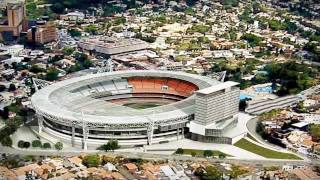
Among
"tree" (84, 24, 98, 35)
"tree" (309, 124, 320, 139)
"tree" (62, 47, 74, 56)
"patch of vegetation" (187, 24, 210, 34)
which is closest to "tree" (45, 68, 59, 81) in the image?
"tree" (62, 47, 74, 56)

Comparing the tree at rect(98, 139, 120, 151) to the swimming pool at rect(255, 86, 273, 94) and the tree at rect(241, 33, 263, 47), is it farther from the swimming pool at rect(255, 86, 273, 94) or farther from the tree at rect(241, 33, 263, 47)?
the tree at rect(241, 33, 263, 47)

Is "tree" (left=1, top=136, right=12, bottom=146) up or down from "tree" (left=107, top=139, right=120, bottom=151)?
down

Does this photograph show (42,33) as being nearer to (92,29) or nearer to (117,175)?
(92,29)

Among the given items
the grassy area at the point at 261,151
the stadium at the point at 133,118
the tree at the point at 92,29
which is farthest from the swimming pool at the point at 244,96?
the tree at the point at 92,29

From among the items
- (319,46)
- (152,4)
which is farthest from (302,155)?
(152,4)

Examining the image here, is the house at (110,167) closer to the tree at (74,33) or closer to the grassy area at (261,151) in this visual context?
the grassy area at (261,151)

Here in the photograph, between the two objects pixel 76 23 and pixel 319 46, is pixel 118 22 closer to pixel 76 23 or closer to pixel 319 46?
pixel 76 23
